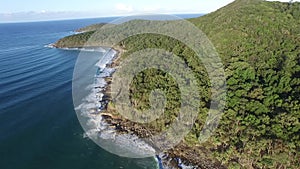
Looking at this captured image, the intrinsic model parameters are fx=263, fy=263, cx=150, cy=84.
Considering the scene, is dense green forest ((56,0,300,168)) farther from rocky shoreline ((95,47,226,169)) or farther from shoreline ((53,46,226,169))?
shoreline ((53,46,226,169))

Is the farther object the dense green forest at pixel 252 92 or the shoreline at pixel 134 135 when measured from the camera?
the shoreline at pixel 134 135

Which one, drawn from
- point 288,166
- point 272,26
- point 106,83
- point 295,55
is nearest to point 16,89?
point 106,83

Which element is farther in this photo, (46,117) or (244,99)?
(46,117)

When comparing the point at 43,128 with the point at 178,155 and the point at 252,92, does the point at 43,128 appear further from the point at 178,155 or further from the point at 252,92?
the point at 252,92

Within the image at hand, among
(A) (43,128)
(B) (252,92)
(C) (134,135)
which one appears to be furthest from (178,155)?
(A) (43,128)

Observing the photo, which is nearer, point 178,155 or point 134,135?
point 178,155

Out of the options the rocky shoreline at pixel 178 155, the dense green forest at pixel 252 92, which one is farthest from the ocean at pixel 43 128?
the dense green forest at pixel 252 92

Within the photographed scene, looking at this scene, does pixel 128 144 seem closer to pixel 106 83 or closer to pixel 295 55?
pixel 106 83

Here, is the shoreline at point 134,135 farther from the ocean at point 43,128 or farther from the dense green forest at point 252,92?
the ocean at point 43,128
